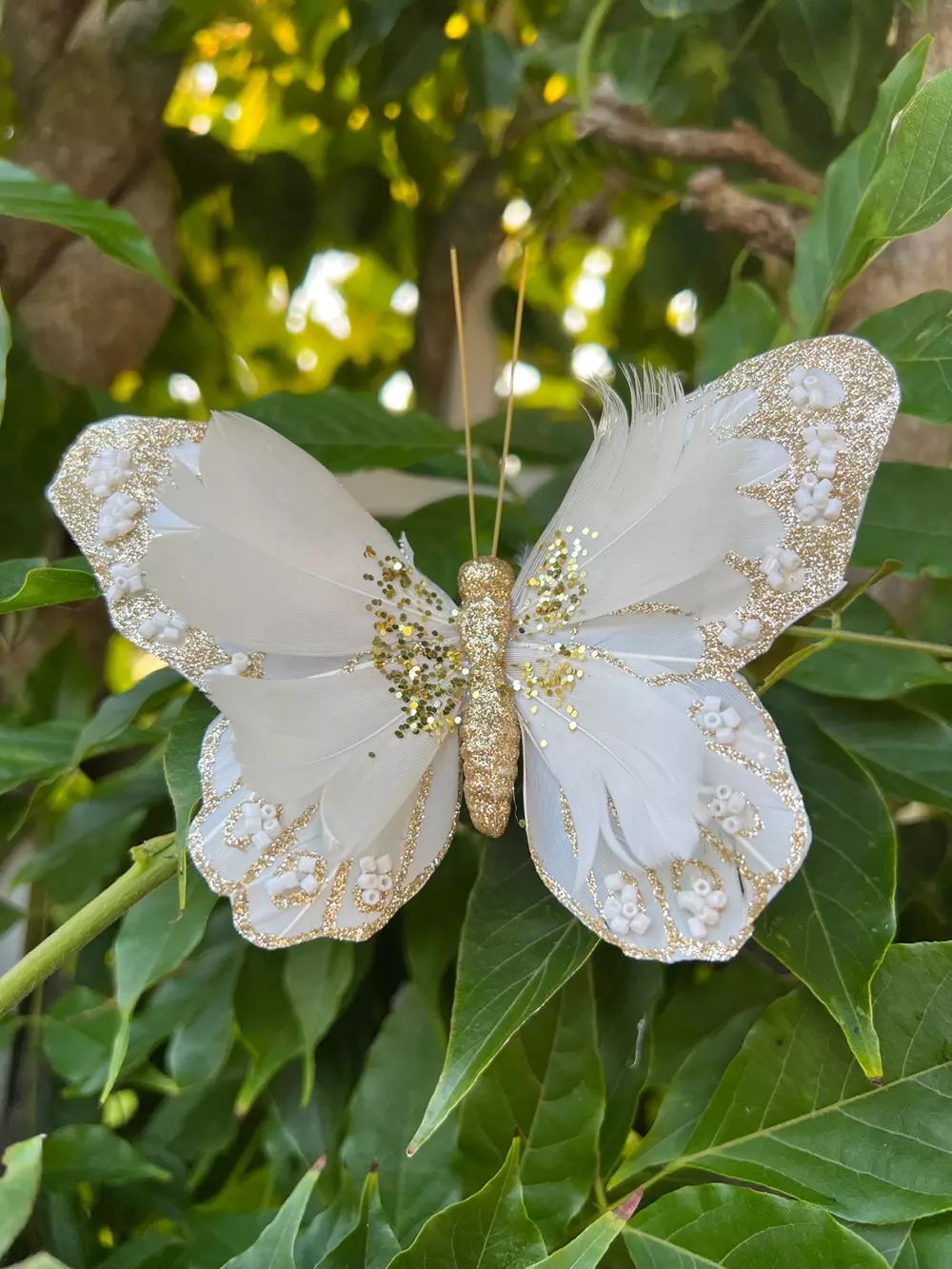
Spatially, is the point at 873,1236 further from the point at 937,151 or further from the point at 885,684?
the point at 937,151

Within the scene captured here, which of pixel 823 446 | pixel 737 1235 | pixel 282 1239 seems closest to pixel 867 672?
pixel 823 446

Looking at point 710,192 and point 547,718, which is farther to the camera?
point 710,192

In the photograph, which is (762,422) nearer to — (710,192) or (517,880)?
(517,880)

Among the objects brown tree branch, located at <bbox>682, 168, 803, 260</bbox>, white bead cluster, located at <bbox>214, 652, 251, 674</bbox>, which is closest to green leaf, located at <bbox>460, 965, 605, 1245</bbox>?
white bead cluster, located at <bbox>214, 652, 251, 674</bbox>

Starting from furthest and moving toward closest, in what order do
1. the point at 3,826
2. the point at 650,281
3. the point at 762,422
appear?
the point at 650,281 → the point at 3,826 → the point at 762,422

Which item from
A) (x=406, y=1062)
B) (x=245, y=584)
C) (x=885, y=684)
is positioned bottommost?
(x=406, y=1062)

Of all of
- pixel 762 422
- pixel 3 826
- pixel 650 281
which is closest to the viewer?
pixel 762 422

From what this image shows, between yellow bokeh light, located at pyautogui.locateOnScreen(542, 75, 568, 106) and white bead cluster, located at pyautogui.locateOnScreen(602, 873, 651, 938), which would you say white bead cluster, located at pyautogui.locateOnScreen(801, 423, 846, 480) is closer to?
white bead cluster, located at pyautogui.locateOnScreen(602, 873, 651, 938)

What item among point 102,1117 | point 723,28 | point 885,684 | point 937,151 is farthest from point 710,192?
point 102,1117

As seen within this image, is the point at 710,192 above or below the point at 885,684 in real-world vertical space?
above
